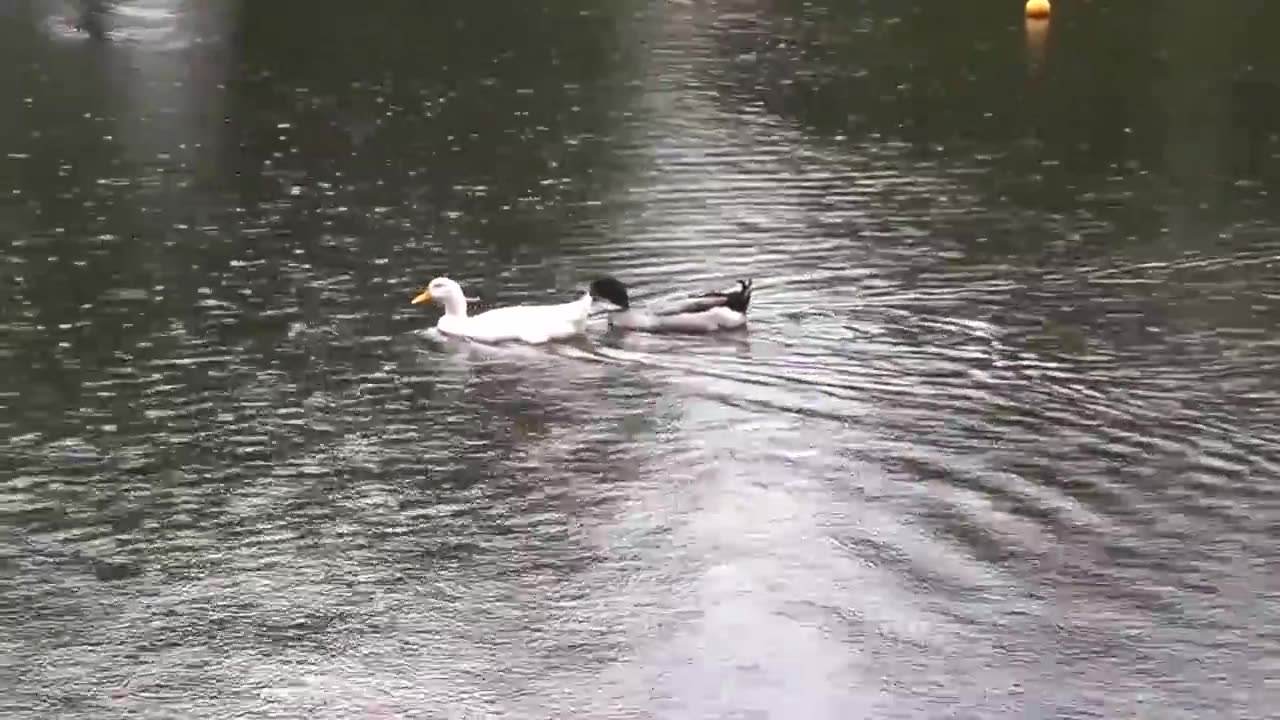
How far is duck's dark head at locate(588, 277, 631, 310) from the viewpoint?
15508 millimetres

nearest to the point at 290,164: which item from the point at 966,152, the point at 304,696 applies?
the point at 966,152

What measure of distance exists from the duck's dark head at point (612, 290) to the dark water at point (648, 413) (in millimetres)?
406

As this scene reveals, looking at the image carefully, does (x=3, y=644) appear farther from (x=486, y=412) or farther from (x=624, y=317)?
(x=624, y=317)

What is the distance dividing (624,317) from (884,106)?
Result: 1102cm

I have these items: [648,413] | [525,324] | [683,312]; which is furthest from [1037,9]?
[648,413]


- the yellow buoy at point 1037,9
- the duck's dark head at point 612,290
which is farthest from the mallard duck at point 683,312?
the yellow buoy at point 1037,9

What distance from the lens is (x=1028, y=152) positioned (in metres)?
22.2

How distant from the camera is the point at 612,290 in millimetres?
15508

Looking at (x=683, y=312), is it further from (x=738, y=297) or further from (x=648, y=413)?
(x=648, y=413)

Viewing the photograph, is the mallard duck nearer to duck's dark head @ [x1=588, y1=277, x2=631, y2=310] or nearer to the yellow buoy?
duck's dark head @ [x1=588, y1=277, x2=631, y2=310]

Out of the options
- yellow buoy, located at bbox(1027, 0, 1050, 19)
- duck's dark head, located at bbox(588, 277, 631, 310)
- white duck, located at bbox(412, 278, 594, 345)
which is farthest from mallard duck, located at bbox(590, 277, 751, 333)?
yellow buoy, located at bbox(1027, 0, 1050, 19)

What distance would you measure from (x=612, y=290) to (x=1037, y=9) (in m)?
20.5

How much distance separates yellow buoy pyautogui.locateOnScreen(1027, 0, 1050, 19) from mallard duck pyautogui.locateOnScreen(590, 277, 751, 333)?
19.8 m

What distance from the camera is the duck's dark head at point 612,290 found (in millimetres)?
15508
